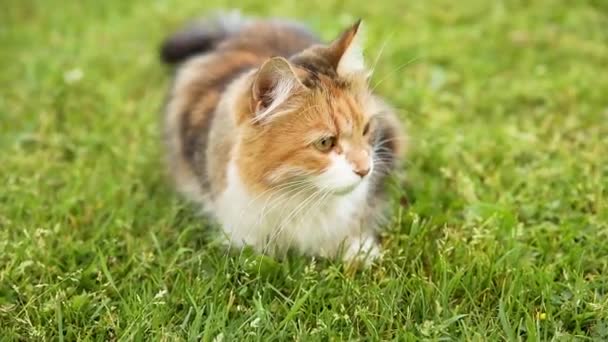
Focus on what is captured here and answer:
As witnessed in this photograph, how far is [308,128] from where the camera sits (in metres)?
2.15

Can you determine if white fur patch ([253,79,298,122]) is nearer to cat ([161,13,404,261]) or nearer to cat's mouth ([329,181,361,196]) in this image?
cat ([161,13,404,261])

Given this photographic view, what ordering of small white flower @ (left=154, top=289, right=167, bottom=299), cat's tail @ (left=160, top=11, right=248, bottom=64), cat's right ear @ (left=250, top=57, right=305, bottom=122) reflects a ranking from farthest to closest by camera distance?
1. cat's tail @ (left=160, top=11, right=248, bottom=64)
2. small white flower @ (left=154, top=289, right=167, bottom=299)
3. cat's right ear @ (left=250, top=57, right=305, bottom=122)

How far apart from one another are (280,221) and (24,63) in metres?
2.41

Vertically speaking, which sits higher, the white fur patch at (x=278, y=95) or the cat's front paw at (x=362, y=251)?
the white fur patch at (x=278, y=95)

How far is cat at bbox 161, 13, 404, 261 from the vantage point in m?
2.14

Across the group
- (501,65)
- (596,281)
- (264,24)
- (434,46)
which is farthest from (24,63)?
(596,281)

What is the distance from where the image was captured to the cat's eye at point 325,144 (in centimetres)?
214

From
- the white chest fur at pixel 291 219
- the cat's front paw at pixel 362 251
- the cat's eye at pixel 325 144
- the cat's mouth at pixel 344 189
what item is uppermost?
the cat's eye at pixel 325 144

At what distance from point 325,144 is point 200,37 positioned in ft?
5.29

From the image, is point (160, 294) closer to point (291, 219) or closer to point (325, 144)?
point (291, 219)

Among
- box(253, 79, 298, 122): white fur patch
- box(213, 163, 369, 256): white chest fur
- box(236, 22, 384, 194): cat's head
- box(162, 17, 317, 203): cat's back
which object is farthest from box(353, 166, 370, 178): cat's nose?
box(162, 17, 317, 203): cat's back

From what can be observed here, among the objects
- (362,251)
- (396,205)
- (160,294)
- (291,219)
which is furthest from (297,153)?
(396,205)

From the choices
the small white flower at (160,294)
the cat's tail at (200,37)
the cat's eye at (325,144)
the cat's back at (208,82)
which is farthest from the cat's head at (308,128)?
the cat's tail at (200,37)

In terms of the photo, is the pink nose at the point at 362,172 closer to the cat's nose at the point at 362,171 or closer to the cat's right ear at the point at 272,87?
the cat's nose at the point at 362,171
